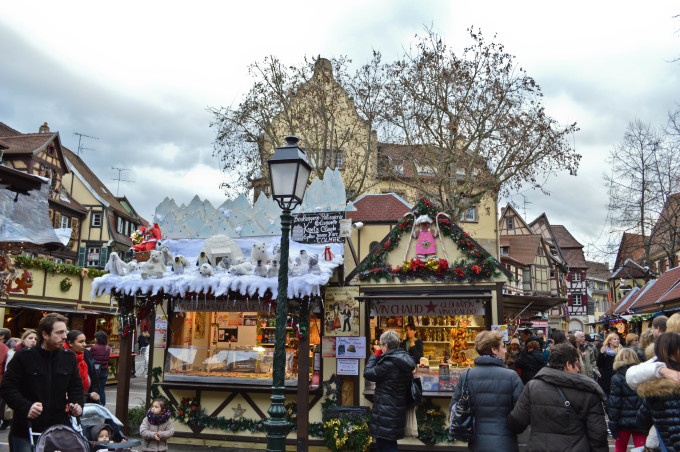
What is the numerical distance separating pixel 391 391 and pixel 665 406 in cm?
287

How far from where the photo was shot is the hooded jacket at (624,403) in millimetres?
5797

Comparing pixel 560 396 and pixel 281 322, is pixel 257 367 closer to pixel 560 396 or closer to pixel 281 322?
pixel 281 322

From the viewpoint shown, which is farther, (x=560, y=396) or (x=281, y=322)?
(x=281, y=322)

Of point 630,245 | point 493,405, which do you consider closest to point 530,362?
point 493,405

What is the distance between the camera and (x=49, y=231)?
6.25m

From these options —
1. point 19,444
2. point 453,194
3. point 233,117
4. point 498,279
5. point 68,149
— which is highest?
point 68,149

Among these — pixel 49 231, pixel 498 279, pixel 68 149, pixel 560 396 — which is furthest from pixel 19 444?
pixel 68 149

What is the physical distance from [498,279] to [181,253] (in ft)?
19.8

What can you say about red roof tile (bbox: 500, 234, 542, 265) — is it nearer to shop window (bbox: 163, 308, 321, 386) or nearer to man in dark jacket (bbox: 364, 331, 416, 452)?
shop window (bbox: 163, 308, 321, 386)

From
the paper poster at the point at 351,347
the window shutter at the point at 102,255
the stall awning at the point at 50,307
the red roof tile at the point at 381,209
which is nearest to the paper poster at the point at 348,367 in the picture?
the paper poster at the point at 351,347

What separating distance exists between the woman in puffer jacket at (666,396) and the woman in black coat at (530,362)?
5.56m

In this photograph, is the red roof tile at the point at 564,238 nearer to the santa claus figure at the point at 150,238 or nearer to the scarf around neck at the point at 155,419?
the santa claus figure at the point at 150,238

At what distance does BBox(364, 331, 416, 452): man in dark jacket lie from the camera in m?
5.96

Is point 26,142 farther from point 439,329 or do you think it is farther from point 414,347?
point 414,347
